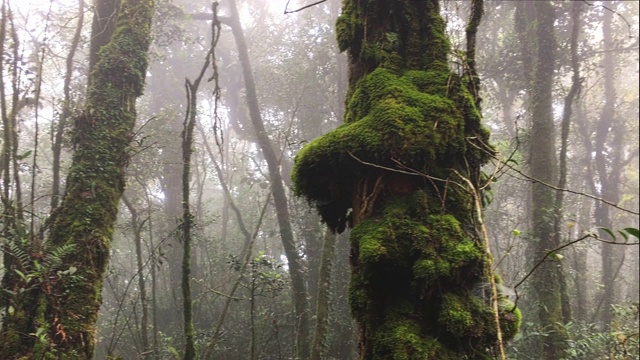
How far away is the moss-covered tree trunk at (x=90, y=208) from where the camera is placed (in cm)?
357

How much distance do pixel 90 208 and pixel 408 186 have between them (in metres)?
3.53

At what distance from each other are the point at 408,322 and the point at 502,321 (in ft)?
1.54

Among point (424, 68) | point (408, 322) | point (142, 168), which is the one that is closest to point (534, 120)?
point (424, 68)

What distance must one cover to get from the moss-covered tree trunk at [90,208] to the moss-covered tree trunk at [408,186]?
2557 millimetres

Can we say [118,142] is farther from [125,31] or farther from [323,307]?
[323,307]

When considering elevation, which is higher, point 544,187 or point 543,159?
point 543,159

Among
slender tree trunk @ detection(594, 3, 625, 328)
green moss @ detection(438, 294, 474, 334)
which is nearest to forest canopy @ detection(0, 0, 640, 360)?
green moss @ detection(438, 294, 474, 334)

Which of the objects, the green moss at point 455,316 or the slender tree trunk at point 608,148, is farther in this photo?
the slender tree trunk at point 608,148

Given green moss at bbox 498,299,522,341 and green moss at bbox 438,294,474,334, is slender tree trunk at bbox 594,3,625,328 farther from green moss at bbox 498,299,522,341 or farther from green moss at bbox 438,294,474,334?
green moss at bbox 438,294,474,334

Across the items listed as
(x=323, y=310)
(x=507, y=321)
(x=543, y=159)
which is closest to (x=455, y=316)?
(x=507, y=321)

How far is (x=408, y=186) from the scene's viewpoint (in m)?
2.12

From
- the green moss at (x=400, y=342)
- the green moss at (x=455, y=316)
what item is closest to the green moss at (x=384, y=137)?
the green moss at (x=455, y=316)

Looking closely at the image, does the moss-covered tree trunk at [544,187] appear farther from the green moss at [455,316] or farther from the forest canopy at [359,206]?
the green moss at [455,316]

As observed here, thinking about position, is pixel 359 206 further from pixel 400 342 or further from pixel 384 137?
pixel 400 342
